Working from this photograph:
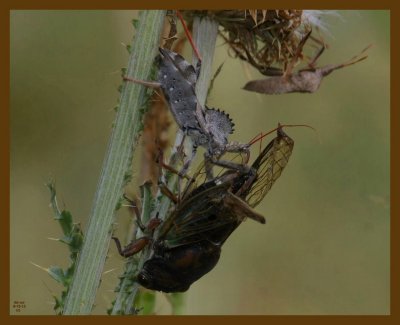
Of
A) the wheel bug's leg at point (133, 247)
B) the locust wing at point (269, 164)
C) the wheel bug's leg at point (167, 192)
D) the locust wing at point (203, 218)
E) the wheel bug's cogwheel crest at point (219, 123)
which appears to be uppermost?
the wheel bug's cogwheel crest at point (219, 123)

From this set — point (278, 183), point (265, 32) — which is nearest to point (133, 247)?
point (265, 32)

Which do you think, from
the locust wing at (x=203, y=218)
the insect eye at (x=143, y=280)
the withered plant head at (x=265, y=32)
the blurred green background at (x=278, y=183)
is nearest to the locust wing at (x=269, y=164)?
the locust wing at (x=203, y=218)

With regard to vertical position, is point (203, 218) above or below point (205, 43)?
below

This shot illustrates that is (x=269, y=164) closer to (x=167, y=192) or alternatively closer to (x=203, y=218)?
(x=203, y=218)

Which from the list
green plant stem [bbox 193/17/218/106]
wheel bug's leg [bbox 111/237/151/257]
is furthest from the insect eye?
green plant stem [bbox 193/17/218/106]

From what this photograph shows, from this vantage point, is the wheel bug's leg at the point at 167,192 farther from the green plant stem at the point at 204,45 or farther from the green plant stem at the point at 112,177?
the green plant stem at the point at 204,45

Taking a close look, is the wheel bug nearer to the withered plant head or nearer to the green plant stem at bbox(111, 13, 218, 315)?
the green plant stem at bbox(111, 13, 218, 315)
